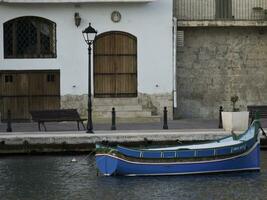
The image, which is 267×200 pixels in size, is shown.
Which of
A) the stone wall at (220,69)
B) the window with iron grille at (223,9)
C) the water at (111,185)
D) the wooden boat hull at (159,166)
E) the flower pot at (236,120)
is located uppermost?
the window with iron grille at (223,9)

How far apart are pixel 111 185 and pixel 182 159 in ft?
7.92

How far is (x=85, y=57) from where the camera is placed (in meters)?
36.4

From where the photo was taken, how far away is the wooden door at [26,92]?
3581 centimetres

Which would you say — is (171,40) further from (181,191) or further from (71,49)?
(181,191)

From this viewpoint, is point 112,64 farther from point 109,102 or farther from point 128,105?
point 128,105

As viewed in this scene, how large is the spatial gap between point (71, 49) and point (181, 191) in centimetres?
1674

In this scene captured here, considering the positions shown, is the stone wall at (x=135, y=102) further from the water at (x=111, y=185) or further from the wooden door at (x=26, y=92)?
the water at (x=111, y=185)

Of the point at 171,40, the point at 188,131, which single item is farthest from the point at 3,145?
the point at 171,40

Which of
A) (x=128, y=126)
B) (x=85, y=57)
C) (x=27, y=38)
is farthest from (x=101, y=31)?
(x=128, y=126)

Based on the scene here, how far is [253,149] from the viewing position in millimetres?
23812

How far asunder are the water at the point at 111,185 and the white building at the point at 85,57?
11002 millimetres

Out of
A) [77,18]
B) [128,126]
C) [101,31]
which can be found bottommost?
[128,126]

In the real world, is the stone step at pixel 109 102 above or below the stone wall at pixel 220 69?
below

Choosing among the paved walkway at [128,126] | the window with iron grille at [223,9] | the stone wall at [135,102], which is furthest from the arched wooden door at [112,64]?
the window with iron grille at [223,9]
